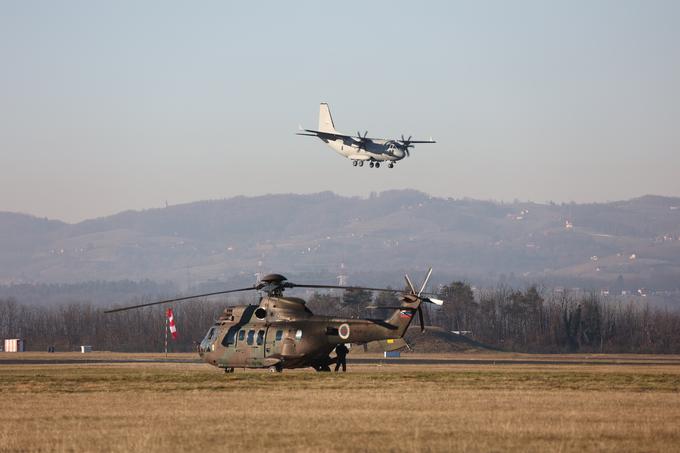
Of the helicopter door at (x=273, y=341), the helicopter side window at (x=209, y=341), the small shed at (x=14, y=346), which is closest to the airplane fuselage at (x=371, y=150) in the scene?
the small shed at (x=14, y=346)

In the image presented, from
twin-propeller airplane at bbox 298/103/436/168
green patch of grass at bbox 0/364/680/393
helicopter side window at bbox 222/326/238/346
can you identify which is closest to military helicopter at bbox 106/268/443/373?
helicopter side window at bbox 222/326/238/346

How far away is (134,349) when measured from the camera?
121312 mm

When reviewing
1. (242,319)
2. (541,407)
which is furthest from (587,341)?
(541,407)

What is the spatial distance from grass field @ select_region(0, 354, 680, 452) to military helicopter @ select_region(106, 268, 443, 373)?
253 centimetres

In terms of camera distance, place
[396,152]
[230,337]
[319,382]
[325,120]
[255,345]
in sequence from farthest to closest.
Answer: [325,120]
[396,152]
[230,337]
[255,345]
[319,382]

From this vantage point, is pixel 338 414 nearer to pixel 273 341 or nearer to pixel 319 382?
pixel 319 382

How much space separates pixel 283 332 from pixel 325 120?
230ft

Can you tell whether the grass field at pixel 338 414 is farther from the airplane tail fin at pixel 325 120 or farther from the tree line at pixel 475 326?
the tree line at pixel 475 326

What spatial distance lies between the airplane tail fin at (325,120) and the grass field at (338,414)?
7216 centimetres

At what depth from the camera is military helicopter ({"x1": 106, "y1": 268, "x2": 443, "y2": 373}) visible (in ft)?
145

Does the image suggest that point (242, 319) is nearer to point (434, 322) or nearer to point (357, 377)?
point (357, 377)

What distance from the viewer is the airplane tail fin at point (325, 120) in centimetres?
11331

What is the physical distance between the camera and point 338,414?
28.8 metres

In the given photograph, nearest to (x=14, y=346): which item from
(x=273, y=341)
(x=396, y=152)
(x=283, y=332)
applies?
(x=396, y=152)
